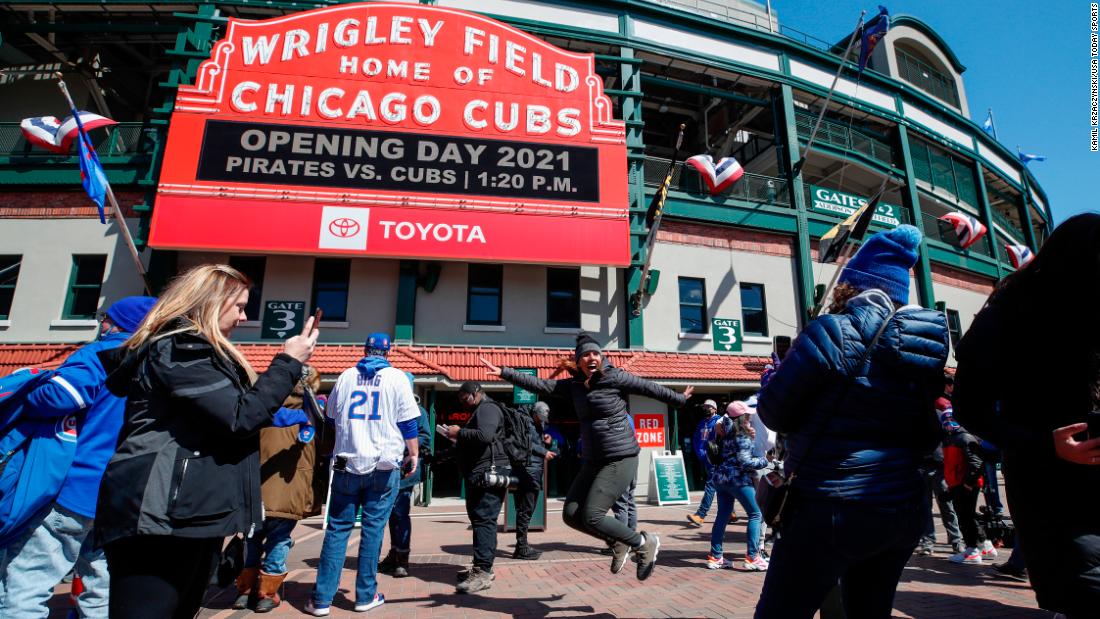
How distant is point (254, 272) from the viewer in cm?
1355

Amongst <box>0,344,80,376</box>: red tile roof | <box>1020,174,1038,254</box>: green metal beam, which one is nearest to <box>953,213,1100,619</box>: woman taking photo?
<box>0,344,80,376</box>: red tile roof

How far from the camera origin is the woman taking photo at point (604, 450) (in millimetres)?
3988

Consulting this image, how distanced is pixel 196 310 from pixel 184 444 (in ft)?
1.75

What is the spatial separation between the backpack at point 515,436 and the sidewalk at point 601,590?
3.62ft

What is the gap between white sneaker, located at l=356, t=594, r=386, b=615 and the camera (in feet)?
13.8

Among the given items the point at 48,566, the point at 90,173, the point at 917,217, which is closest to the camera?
the point at 48,566

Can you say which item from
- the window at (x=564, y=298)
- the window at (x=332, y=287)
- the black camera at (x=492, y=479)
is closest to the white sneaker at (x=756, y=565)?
the black camera at (x=492, y=479)

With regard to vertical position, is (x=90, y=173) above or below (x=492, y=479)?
above

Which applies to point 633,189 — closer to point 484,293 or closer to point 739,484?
point 484,293

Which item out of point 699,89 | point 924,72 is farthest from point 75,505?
point 924,72

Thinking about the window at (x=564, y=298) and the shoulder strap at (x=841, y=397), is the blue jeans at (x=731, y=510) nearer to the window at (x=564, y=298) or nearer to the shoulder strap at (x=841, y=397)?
the shoulder strap at (x=841, y=397)

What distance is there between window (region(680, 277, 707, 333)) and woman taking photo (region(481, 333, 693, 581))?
10.8m

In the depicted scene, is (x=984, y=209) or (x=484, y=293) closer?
(x=484, y=293)

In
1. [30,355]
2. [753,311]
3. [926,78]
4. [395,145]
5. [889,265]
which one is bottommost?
[889,265]
